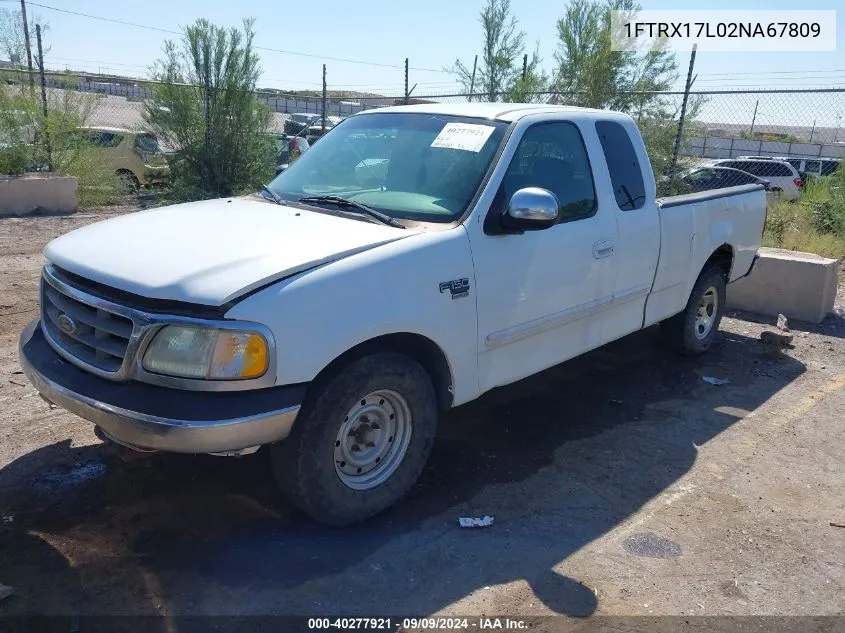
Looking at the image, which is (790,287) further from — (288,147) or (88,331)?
(288,147)

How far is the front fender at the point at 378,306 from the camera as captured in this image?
10.2 feet

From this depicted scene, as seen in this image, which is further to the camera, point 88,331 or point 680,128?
point 680,128

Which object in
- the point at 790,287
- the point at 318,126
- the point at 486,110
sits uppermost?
the point at 486,110

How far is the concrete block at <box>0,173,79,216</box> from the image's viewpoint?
1130 centimetres

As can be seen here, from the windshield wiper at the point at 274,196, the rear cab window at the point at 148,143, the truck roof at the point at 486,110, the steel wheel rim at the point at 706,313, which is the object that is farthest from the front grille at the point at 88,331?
the rear cab window at the point at 148,143

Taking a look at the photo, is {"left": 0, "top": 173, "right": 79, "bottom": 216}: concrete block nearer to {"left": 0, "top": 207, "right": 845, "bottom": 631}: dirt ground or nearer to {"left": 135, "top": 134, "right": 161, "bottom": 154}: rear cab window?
{"left": 135, "top": 134, "right": 161, "bottom": 154}: rear cab window

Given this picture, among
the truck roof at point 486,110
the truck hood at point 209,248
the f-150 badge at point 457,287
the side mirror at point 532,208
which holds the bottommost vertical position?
the f-150 badge at point 457,287

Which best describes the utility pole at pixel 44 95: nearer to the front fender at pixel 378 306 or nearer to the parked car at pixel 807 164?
the front fender at pixel 378 306

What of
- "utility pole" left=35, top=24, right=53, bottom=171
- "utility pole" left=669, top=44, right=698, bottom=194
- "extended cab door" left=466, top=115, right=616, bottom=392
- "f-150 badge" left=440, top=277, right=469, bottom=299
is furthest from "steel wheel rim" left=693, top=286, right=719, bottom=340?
"utility pole" left=35, top=24, right=53, bottom=171

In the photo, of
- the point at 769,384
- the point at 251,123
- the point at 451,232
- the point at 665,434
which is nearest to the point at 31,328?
the point at 451,232

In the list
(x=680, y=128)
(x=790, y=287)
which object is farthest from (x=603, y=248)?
(x=680, y=128)

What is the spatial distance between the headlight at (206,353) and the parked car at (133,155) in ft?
38.7

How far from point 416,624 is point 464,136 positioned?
264 cm

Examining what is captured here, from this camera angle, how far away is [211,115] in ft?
45.6
